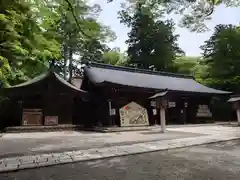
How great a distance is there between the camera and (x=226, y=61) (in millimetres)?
22094

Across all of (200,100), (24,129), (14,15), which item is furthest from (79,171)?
(200,100)

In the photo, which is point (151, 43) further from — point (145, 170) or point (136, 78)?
point (145, 170)

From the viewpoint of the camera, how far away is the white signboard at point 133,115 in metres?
13.4

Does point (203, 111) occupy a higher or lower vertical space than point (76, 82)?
lower

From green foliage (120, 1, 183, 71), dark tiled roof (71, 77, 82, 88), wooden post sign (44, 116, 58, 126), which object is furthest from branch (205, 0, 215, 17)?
green foliage (120, 1, 183, 71)

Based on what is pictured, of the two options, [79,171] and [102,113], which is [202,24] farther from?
[102,113]

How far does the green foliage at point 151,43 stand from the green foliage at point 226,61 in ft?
25.6

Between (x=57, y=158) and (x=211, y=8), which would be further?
(x=211, y=8)

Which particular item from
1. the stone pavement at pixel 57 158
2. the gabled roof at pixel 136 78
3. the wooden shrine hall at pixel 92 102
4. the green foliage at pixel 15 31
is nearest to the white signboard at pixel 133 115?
the wooden shrine hall at pixel 92 102

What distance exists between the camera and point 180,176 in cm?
379

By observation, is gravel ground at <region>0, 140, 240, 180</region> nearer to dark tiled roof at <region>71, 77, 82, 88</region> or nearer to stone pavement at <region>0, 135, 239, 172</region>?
stone pavement at <region>0, 135, 239, 172</region>

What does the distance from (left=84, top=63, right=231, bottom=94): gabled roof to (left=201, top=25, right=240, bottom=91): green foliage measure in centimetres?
300

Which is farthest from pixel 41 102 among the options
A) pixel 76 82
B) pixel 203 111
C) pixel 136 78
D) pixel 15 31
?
pixel 203 111

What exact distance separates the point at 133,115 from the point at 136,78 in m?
5.08
